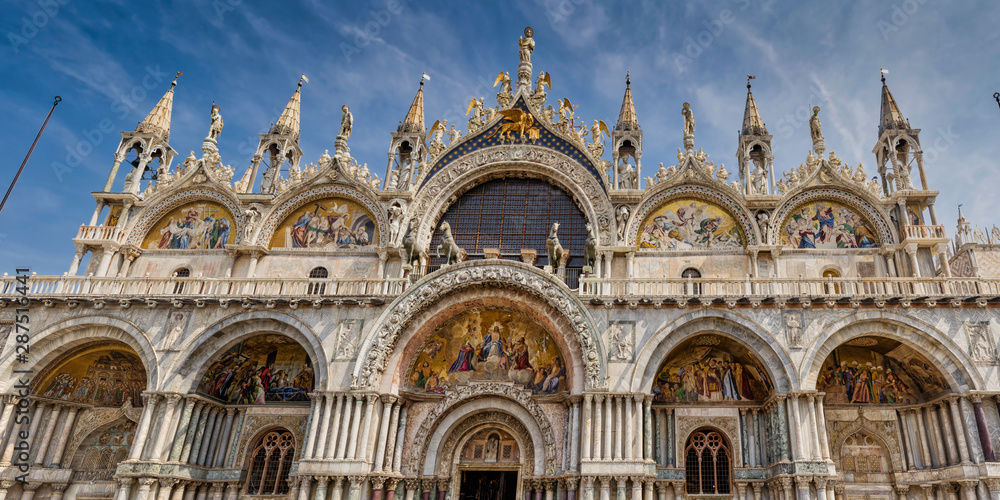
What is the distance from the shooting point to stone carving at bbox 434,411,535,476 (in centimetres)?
1788

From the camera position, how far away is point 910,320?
16.4m

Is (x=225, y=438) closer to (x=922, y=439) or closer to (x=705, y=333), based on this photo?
(x=705, y=333)

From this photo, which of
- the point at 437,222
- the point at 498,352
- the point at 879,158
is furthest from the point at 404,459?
the point at 879,158

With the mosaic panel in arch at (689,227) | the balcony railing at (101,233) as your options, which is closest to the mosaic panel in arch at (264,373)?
the balcony railing at (101,233)

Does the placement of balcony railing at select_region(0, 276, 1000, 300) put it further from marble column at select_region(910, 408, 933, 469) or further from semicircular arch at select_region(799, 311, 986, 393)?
marble column at select_region(910, 408, 933, 469)

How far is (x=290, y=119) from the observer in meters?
24.2

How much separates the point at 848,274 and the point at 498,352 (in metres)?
11.2

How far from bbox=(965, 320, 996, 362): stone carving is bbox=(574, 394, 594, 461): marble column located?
A: 9.78 meters

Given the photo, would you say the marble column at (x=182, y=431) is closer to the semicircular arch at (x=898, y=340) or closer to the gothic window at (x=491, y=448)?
the gothic window at (x=491, y=448)

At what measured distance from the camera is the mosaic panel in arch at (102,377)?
64.0ft

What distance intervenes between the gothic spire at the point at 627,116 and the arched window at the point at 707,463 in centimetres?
1075

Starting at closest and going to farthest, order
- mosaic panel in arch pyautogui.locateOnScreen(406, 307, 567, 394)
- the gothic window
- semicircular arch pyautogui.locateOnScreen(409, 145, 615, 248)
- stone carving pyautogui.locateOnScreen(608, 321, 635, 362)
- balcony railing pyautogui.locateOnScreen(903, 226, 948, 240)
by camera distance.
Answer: stone carving pyautogui.locateOnScreen(608, 321, 635, 362)
the gothic window
mosaic panel in arch pyautogui.locateOnScreen(406, 307, 567, 394)
balcony railing pyautogui.locateOnScreen(903, 226, 948, 240)
semicircular arch pyautogui.locateOnScreen(409, 145, 615, 248)

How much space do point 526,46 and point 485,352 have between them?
12867 millimetres

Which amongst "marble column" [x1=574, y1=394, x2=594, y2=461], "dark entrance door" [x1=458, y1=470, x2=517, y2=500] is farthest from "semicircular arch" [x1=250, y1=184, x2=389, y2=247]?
"marble column" [x1=574, y1=394, x2=594, y2=461]
